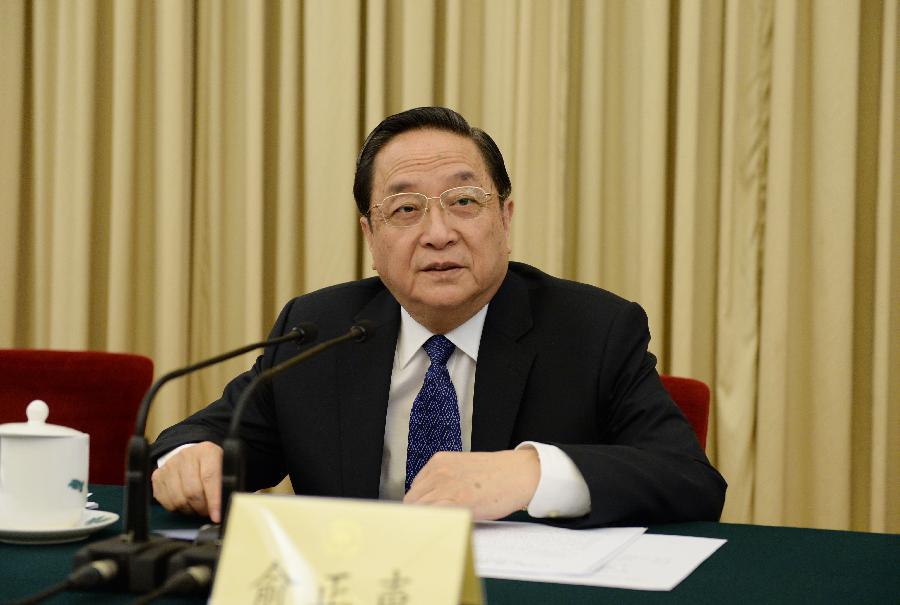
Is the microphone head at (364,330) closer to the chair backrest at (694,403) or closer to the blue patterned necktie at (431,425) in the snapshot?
the blue patterned necktie at (431,425)

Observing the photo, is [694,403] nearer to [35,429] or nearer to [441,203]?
[441,203]

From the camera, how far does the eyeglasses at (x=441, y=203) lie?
2244 mm

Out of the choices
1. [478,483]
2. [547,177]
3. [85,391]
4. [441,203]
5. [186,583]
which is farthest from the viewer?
[547,177]

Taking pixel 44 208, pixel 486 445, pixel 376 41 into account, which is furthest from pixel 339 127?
pixel 486 445

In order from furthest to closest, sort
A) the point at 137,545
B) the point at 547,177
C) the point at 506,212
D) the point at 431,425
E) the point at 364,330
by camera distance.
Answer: the point at 547,177
the point at 506,212
the point at 431,425
the point at 364,330
the point at 137,545

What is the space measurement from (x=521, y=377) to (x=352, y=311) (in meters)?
0.50

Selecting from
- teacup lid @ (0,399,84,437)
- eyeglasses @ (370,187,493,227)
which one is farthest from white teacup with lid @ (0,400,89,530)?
eyeglasses @ (370,187,493,227)

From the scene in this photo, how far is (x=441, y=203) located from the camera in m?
2.24

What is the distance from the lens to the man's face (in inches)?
86.5

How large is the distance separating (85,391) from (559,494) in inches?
57.0

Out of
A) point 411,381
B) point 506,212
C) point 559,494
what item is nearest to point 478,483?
point 559,494

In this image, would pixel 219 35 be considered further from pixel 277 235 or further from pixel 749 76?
pixel 749 76

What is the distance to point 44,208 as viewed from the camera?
387 centimetres

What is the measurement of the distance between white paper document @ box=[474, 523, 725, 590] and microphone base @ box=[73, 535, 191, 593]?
0.39 meters
